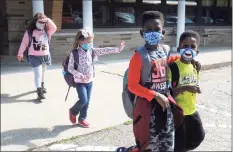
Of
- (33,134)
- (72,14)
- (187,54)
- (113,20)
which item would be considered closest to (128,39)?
(113,20)

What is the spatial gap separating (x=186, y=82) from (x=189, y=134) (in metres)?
0.50

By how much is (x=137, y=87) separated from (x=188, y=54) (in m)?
0.63

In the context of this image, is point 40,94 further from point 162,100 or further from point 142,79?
point 162,100

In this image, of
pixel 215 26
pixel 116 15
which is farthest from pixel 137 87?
pixel 215 26

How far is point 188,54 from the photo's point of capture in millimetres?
2979

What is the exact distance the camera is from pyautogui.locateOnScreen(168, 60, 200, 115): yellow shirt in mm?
2973

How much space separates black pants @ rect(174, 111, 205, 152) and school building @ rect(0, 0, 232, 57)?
17.7 ft

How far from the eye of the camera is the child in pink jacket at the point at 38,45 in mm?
4840

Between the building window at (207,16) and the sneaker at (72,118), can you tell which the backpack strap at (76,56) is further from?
the building window at (207,16)

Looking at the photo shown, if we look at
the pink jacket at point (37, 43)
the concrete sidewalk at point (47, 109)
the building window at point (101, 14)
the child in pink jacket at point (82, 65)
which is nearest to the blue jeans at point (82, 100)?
the child in pink jacket at point (82, 65)

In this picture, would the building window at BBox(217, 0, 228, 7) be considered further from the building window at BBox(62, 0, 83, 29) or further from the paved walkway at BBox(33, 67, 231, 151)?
the paved walkway at BBox(33, 67, 231, 151)

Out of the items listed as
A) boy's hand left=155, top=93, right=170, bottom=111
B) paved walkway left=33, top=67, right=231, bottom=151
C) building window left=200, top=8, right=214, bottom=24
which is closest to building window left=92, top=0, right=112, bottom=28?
building window left=200, top=8, right=214, bottom=24

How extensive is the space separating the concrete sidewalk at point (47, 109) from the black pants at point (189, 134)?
4.67ft

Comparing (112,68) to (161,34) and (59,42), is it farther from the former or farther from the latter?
(161,34)
